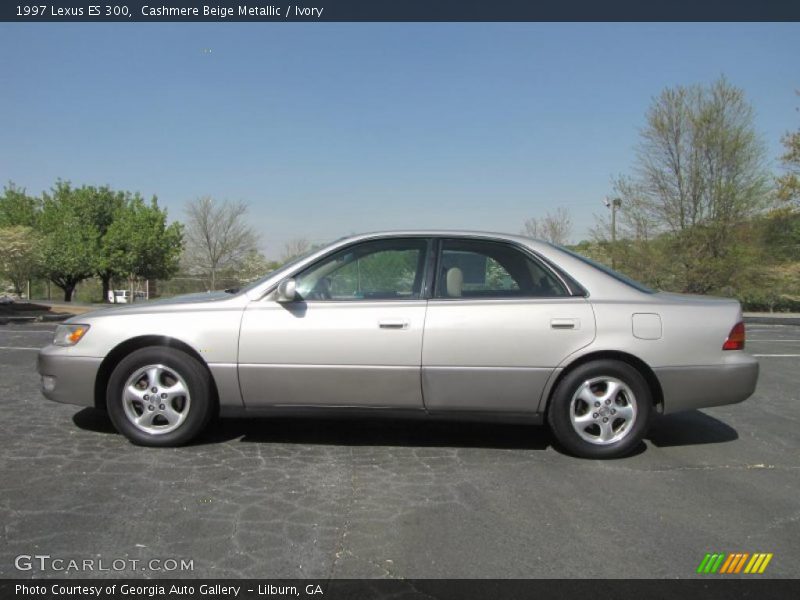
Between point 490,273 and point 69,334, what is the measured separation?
9.92 feet

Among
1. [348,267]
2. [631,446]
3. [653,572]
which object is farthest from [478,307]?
[653,572]

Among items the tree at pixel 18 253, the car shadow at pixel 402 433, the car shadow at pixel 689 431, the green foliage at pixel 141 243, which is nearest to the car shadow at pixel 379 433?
the car shadow at pixel 402 433

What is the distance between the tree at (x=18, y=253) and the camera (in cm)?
3650

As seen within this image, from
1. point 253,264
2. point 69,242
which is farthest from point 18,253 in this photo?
point 253,264

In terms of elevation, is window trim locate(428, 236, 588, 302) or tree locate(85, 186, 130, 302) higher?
tree locate(85, 186, 130, 302)

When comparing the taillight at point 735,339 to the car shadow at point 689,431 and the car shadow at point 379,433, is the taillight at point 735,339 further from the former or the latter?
the car shadow at point 379,433

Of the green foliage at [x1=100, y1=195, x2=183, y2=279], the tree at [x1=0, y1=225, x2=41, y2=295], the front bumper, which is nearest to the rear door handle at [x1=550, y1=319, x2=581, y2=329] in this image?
the front bumper

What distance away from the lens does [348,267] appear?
14.6ft

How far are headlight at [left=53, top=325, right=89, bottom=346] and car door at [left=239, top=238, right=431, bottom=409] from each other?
1.17 metres

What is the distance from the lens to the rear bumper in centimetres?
418

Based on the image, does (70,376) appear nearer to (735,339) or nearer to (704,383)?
(704,383)

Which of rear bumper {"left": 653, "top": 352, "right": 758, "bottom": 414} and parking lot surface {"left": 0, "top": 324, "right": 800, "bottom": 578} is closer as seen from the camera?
parking lot surface {"left": 0, "top": 324, "right": 800, "bottom": 578}
